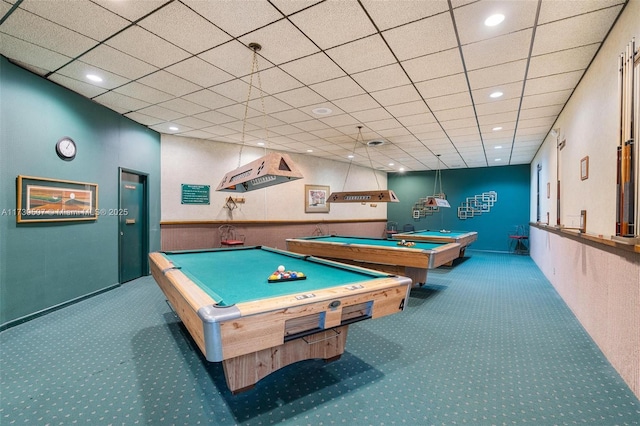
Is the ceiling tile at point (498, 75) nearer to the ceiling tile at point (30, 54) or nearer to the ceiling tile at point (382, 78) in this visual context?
the ceiling tile at point (382, 78)

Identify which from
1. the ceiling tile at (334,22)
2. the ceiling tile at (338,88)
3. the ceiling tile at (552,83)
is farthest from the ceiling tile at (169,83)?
the ceiling tile at (552,83)

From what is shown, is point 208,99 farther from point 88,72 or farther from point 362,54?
point 362,54

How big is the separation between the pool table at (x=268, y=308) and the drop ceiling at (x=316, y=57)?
6.72ft

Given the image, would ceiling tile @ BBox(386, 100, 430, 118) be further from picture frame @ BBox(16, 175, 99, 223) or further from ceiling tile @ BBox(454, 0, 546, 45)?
picture frame @ BBox(16, 175, 99, 223)

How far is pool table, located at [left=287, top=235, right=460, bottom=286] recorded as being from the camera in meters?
4.04

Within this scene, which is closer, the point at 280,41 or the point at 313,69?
the point at 280,41

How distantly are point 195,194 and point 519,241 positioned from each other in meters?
9.13

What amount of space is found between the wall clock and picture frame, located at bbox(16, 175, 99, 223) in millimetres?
315

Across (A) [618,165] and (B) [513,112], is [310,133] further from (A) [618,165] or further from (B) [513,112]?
(A) [618,165]

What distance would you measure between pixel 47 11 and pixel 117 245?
3405 millimetres

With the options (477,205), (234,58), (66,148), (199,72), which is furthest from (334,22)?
(477,205)

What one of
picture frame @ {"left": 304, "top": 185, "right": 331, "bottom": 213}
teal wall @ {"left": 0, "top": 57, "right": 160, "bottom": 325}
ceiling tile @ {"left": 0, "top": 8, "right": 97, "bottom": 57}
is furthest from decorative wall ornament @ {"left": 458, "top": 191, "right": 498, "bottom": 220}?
ceiling tile @ {"left": 0, "top": 8, "right": 97, "bottom": 57}

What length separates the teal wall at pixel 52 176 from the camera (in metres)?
3.14

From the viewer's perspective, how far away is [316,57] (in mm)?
3010
